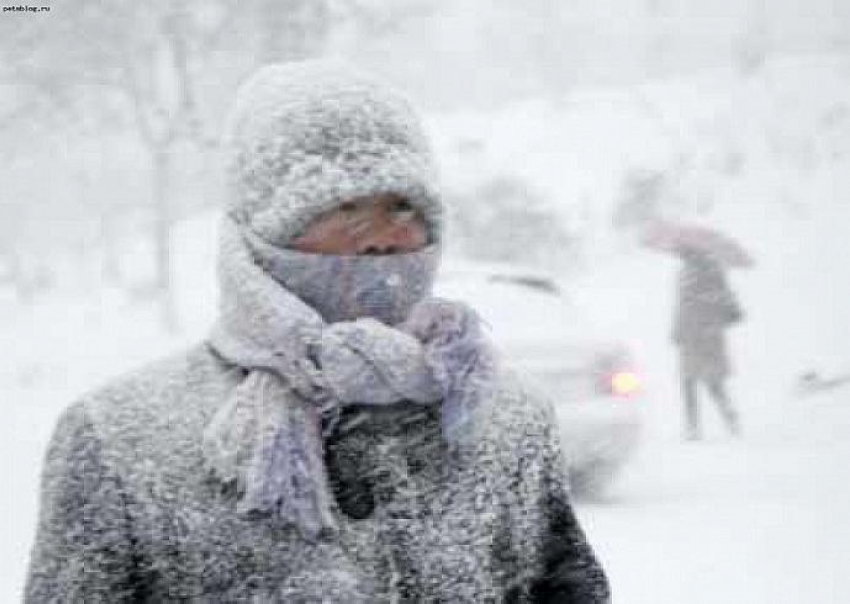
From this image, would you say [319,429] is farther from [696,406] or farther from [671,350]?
[671,350]

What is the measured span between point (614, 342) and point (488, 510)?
6.02m

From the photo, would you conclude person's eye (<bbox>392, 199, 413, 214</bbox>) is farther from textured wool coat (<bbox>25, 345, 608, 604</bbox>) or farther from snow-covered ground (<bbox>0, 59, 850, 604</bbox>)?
snow-covered ground (<bbox>0, 59, 850, 604</bbox>)

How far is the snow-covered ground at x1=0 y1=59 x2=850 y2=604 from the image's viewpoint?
20.3 feet

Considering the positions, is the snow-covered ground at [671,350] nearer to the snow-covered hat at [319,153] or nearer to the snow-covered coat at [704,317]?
the snow-covered coat at [704,317]

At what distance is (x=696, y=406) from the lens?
10914mm

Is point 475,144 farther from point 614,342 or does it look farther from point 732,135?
point 614,342

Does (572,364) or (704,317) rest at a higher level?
(572,364)

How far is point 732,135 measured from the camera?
108 ft

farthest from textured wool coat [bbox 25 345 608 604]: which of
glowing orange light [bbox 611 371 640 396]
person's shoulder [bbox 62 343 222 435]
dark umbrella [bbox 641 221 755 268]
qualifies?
dark umbrella [bbox 641 221 755 268]

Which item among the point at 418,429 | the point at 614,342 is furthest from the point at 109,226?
the point at 418,429

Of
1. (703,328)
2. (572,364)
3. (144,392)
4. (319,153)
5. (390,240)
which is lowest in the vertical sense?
(703,328)

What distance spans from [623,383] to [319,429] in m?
6.08

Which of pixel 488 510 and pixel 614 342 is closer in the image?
pixel 488 510

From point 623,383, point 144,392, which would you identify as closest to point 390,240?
point 144,392
